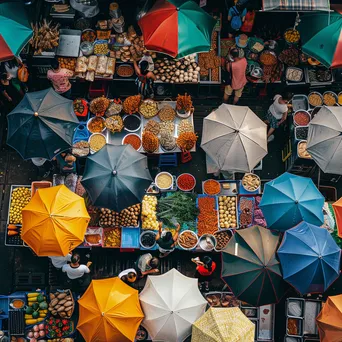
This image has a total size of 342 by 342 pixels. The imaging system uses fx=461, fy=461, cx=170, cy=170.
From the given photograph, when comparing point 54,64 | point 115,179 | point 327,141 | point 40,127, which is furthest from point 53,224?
point 327,141

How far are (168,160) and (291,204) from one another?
10.0 ft

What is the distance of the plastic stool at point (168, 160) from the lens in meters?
10.3

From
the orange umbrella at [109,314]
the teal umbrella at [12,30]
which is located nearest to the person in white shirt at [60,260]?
the orange umbrella at [109,314]

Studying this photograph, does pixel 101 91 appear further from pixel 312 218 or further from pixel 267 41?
pixel 312 218

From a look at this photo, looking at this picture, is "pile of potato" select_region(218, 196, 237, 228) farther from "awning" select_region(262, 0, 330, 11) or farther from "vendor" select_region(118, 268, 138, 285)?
"awning" select_region(262, 0, 330, 11)

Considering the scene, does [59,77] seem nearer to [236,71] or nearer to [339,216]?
[236,71]

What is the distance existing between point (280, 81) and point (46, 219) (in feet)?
20.7

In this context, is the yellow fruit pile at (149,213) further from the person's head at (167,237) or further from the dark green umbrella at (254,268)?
the dark green umbrella at (254,268)

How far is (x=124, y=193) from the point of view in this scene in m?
8.70

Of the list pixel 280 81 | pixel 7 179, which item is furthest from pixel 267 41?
pixel 7 179

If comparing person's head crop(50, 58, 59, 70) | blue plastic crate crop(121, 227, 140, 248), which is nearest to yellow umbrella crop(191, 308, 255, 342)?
blue plastic crate crop(121, 227, 140, 248)

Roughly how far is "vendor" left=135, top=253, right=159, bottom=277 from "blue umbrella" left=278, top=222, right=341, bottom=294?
2.52 meters

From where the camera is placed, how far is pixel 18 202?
32.0 ft

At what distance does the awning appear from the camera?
9750mm
